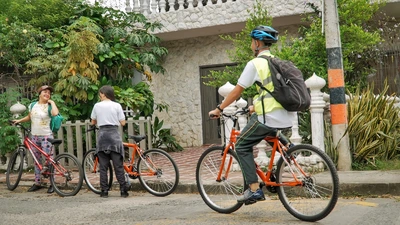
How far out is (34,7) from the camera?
42.2 feet

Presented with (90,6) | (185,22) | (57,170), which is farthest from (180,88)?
(57,170)

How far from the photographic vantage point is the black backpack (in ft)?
17.7

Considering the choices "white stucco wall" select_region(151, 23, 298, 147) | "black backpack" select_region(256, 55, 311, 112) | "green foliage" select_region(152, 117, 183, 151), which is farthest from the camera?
"white stucco wall" select_region(151, 23, 298, 147)

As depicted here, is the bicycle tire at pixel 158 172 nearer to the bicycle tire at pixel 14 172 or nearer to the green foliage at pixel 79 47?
the bicycle tire at pixel 14 172

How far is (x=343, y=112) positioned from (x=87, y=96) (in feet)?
18.8

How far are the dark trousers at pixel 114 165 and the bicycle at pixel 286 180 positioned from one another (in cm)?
199

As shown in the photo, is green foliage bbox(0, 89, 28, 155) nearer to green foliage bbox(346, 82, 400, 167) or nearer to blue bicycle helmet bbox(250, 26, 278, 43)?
green foliage bbox(346, 82, 400, 167)

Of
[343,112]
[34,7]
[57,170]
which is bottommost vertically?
[57,170]

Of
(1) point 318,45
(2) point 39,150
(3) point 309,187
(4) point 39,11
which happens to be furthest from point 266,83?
(4) point 39,11

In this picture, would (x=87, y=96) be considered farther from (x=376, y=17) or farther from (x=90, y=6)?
(x=376, y=17)

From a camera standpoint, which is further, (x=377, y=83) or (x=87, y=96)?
(x=377, y=83)

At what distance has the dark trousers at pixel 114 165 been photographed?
8.06 m

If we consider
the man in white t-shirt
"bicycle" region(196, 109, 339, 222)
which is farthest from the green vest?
"bicycle" region(196, 109, 339, 222)

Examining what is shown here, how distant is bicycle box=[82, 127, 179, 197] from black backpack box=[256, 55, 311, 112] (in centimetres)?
263
